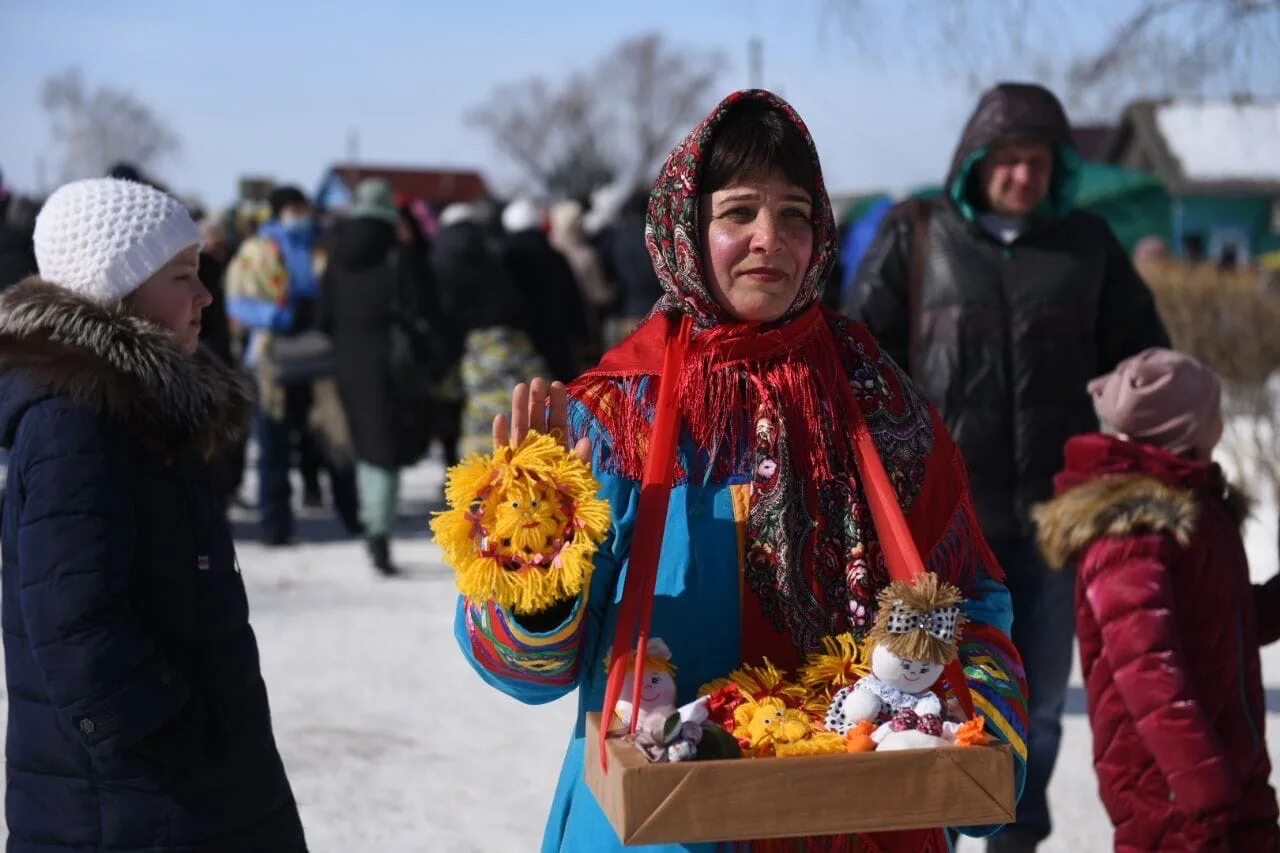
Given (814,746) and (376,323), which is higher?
(814,746)

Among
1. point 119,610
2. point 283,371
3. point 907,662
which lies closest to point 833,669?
point 907,662

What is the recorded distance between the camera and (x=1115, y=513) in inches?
142

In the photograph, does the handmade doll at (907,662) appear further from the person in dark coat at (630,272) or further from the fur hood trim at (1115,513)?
the person in dark coat at (630,272)

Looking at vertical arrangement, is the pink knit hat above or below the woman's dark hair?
below

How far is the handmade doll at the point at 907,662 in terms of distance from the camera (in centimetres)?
221

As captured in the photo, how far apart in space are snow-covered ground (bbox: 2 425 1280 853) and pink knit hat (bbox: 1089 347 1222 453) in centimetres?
162

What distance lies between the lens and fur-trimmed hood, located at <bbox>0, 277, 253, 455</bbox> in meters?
2.84

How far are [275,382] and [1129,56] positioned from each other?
6591 mm

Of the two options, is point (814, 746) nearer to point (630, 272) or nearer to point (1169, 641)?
point (1169, 641)

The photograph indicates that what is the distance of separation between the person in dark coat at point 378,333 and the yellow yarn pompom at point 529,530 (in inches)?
264

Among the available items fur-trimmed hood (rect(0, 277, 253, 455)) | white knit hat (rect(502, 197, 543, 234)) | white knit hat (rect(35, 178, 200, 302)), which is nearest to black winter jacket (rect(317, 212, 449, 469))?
white knit hat (rect(502, 197, 543, 234))

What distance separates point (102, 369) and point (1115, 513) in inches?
83.5

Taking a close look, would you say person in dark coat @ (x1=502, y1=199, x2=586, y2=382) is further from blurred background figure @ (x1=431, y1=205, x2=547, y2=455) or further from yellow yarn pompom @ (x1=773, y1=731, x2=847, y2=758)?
yellow yarn pompom @ (x1=773, y1=731, x2=847, y2=758)

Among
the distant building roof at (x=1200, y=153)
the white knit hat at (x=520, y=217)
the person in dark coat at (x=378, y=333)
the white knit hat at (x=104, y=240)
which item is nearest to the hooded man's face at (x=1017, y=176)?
the white knit hat at (x=104, y=240)
